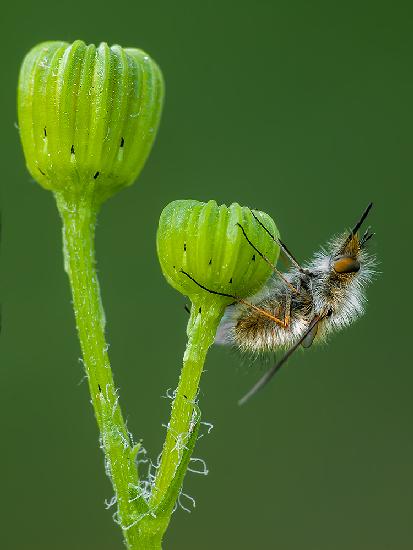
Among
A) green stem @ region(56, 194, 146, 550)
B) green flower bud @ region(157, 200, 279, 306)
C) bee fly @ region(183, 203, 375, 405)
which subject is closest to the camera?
green stem @ region(56, 194, 146, 550)

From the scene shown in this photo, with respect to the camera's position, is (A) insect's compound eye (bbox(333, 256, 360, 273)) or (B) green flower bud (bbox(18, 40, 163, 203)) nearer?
(B) green flower bud (bbox(18, 40, 163, 203))

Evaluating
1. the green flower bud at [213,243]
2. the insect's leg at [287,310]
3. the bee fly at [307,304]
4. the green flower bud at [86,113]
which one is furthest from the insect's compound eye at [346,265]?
the green flower bud at [86,113]

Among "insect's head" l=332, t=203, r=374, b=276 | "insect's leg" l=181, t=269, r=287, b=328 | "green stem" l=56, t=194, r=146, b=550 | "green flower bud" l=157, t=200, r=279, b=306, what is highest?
"insect's head" l=332, t=203, r=374, b=276

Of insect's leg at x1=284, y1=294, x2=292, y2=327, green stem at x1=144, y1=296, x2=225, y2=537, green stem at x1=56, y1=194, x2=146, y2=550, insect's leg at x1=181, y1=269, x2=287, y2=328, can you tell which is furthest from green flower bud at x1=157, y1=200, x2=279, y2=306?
insect's leg at x1=284, y1=294, x2=292, y2=327

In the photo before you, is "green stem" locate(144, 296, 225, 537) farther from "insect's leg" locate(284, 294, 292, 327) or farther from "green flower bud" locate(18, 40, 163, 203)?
"green flower bud" locate(18, 40, 163, 203)

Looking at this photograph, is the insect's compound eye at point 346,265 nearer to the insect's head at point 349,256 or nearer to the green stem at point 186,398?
the insect's head at point 349,256
